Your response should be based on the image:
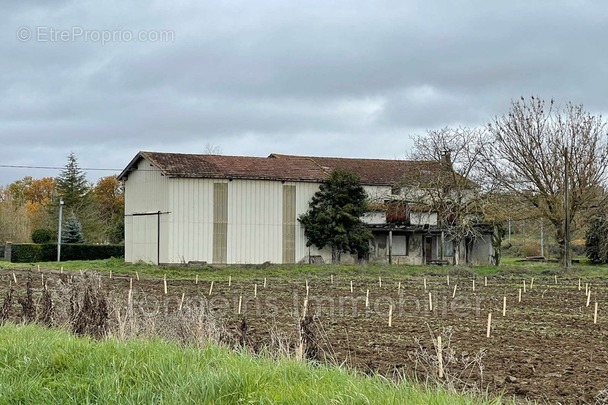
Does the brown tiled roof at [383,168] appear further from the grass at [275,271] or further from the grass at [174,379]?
the grass at [174,379]

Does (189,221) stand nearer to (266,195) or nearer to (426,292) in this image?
(266,195)

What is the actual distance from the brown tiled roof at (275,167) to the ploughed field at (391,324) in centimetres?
1461

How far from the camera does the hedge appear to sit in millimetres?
55781

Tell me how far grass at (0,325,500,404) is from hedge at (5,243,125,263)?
1928 inches

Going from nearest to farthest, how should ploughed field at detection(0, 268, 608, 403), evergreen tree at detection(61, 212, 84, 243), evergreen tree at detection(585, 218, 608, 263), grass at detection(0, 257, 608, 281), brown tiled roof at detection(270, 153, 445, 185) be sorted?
1. ploughed field at detection(0, 268, 608, 403)
2. grass at detection(0, 257, 608, 281)
3. brown tiled roof at detection(270, 153, 445, 185)
4. evergreen tree at detection(585, 218, 608, 263)
5. evergreen tree at detection(61, 212, 84, 243)

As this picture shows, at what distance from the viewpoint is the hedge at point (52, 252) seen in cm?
5578

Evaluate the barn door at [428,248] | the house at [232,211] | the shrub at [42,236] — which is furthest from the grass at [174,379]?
the shrub at [42,236]

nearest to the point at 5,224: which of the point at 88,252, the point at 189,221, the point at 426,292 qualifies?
the point at 88,252

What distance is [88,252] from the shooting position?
58.1 m

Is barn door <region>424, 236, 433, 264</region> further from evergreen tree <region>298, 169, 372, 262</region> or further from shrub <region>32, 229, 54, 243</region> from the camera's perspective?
shrub <region>32, 229, 54, 243</region>

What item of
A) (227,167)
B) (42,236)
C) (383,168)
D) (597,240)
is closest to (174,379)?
(227,167)

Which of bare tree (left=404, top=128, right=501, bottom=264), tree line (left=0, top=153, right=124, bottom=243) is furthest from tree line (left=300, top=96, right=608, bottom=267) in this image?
tree line (left=0, top=153, right=124, bottom=243)

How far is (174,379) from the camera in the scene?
24.4ft

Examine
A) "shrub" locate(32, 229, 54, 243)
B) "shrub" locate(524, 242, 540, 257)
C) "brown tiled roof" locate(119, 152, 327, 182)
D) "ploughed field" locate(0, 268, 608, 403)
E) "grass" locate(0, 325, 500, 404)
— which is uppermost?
"brown tiled roof" locate(119, 152, 327, 182)
